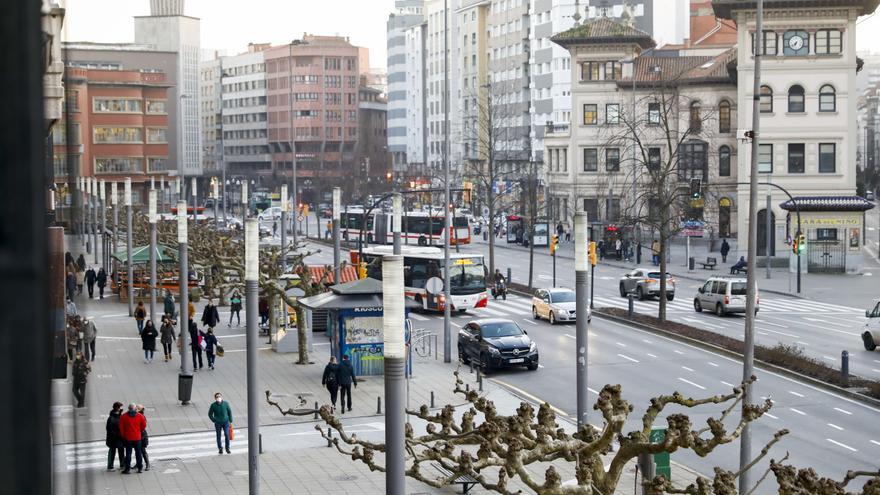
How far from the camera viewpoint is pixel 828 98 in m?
73.1

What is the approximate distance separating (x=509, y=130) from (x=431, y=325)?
90778 mm

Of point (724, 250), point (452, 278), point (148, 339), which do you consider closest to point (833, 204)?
point (724, 250)

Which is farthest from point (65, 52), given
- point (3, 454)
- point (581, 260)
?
point (581, 260)

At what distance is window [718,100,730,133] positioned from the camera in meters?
87.8

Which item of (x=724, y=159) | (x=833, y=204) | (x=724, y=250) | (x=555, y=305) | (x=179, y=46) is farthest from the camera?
(x=179, y=46)

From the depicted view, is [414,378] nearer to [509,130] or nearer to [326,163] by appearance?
[509,130]

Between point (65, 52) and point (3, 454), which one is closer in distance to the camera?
point (3, 454)

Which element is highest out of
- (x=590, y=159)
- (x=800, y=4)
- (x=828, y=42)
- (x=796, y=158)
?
(x=800, y=4)

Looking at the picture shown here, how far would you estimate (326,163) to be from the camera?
17450 centimetres

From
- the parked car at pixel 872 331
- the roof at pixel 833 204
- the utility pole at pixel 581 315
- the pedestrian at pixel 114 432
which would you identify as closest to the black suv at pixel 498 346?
the parked car at pixel 872 331

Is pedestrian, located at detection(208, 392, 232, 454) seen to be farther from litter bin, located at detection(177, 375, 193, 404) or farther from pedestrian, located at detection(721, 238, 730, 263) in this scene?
pedestrian, located at detection(721, 238, 730, 263)

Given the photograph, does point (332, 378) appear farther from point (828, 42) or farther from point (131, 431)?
point (828, 42)

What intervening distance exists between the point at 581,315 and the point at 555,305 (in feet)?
80.9

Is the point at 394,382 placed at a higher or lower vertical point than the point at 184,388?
higher
